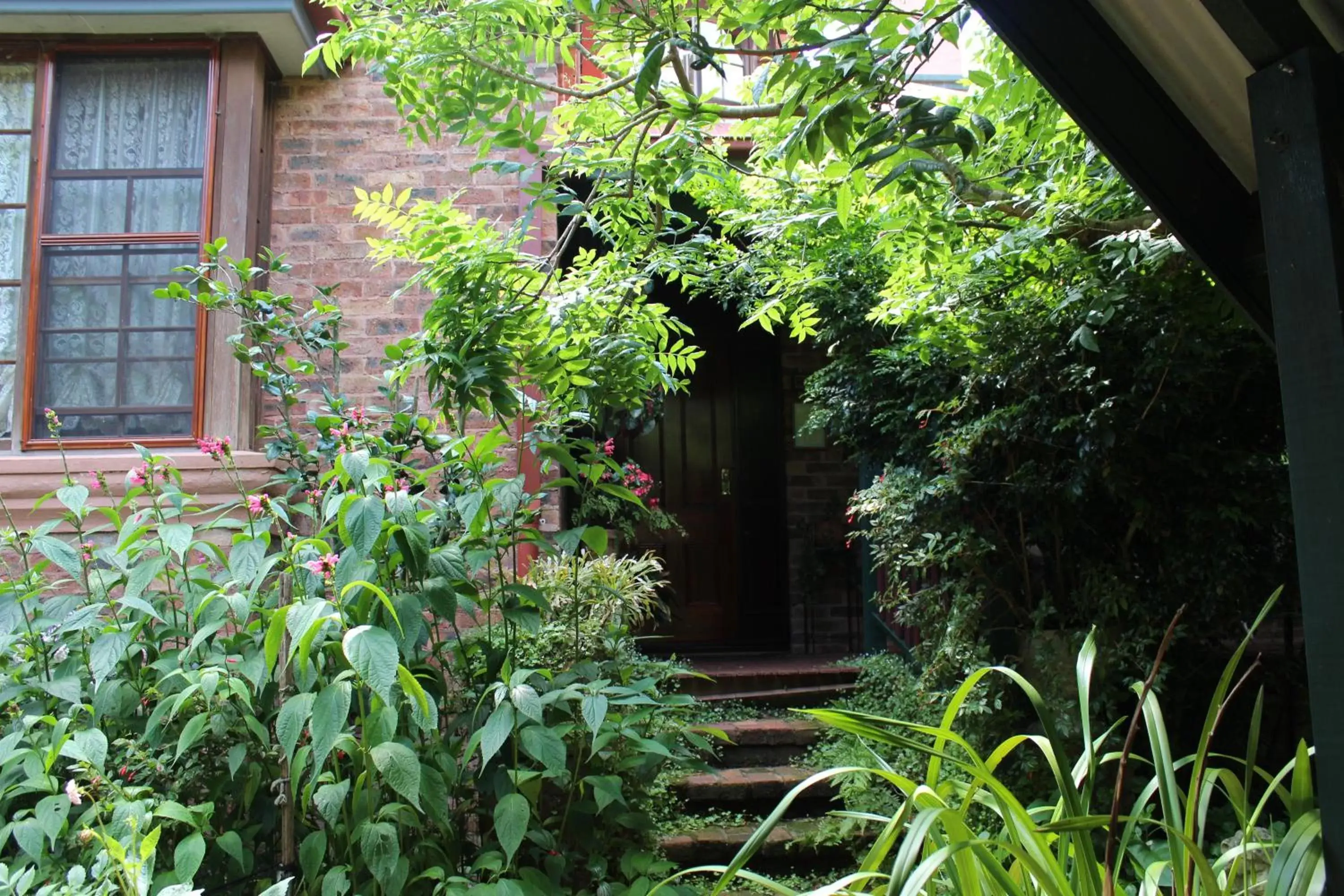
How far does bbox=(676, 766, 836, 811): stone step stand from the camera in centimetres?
338

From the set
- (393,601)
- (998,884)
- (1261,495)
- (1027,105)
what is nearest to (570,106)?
(1027,105)

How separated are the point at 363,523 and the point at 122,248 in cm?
258

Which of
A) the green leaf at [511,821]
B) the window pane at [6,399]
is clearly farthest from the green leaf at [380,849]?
the window pane at [6,399]

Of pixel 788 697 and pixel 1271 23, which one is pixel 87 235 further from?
pixel 1271 23

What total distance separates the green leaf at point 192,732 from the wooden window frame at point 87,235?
1.93m

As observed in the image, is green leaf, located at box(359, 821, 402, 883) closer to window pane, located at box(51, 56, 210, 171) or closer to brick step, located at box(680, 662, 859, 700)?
brick step, located at box(680, 662, 859, 700)

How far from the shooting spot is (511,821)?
6.42 ft

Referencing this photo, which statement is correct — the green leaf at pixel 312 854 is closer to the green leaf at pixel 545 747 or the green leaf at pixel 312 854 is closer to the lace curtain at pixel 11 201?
the green leaf at pixel 545 747

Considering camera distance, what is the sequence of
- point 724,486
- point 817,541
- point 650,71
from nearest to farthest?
point 650,71 → point 817,541 → point 724,486

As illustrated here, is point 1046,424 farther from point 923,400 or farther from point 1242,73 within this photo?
point 1242,73

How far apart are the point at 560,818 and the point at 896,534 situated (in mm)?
1664

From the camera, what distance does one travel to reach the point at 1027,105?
7.98 ft

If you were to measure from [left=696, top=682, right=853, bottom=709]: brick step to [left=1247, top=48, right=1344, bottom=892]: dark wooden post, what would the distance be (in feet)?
10.3

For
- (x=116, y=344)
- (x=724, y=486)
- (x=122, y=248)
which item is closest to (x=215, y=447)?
(x=116, y=344)
